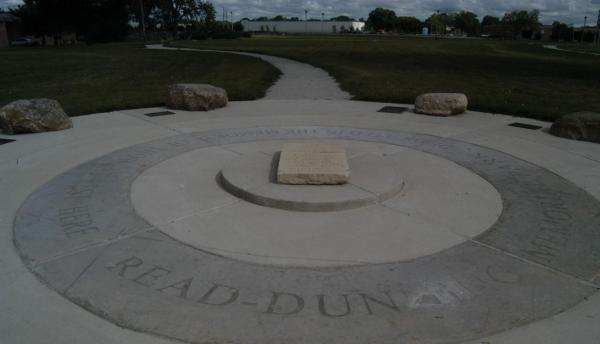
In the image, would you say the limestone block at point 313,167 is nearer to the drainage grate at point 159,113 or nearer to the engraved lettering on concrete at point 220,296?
the engraved lettering on concrete at point 220,296

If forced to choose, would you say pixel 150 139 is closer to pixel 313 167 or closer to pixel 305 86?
pixel 313 167

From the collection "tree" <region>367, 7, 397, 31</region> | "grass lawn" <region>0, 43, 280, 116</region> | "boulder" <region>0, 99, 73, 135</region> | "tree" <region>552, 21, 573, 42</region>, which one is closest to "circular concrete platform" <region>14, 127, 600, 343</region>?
"boulder" <region>0, 99, 73, 135</region>

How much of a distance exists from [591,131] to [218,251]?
23.1 ft

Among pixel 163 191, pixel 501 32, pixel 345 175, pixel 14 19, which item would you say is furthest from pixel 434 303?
pixel 501 32

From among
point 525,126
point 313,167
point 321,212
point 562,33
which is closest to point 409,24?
point 562,33

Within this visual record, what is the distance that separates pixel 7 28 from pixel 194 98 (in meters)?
68.3

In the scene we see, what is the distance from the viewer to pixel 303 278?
343 centimetres

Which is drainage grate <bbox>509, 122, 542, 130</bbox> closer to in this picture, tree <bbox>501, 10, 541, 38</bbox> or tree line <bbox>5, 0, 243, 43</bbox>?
tree line <bbox>5, 0, 243, 43</bbox>

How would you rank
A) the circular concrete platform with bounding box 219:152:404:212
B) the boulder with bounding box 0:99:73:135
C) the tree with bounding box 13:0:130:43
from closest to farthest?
the circular concrete platform with bounding box 219:152:404:212, the boulder with bounding box 0:99:73:135, the tree with bounding box 13:0:130:43

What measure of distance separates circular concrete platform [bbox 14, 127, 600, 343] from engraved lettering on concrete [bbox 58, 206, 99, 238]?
19 millimetres

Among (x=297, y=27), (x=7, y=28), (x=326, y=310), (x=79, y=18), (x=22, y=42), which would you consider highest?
(x=297, y=27)

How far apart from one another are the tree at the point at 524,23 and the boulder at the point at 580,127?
387 feet

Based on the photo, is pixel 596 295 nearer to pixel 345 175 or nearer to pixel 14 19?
pixel 345 175

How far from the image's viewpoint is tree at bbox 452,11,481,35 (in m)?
150
